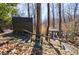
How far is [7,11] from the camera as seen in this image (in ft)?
4.13

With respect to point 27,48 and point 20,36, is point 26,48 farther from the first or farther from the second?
point 20,36

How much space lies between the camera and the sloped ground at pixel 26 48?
4.10 ft

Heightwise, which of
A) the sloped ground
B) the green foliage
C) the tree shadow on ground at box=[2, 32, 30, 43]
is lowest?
the sloped ground

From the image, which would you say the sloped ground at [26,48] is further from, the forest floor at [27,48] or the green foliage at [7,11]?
the green foliage at [7,11]

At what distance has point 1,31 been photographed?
4.13 ft

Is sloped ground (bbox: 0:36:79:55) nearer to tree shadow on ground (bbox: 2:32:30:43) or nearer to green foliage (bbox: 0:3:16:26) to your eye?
tree shadow on ground (bbox: 2:32:30:43)

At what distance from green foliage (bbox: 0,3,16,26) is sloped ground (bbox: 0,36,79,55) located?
16 centimetres

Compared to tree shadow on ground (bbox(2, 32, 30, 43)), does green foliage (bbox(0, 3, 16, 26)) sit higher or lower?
higher

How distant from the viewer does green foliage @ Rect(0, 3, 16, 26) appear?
4.11 ft

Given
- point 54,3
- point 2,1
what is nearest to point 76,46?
point 54,3

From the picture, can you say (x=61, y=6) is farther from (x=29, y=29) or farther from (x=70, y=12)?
(x=29, y=29)

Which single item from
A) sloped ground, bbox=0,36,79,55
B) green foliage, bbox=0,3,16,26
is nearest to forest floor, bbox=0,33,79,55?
sloped ground, bbox=0,36,79,55

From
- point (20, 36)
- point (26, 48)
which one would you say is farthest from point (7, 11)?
point (26, 48)
